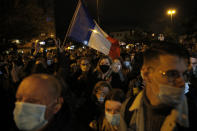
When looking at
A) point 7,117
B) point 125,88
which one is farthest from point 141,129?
point 7,117

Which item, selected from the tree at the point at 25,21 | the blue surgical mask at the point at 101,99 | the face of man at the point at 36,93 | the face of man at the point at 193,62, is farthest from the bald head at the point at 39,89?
the tree at the point at 25,21

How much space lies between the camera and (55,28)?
41188 mm

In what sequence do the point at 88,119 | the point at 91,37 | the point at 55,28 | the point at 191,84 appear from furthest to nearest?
the point at 55,28 → the point at 91,37 → the point at 88,119 → the point at 191,84

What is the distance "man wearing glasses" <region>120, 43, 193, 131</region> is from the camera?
1.38 m

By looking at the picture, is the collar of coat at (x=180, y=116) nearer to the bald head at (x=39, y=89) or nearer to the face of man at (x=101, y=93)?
the bald head at (x=39, y=89)

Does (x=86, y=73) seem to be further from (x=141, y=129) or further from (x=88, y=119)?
(x=141, y=129)

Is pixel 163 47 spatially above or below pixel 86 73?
above

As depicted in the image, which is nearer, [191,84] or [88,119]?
[191,84]

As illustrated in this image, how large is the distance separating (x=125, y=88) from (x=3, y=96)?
314cm

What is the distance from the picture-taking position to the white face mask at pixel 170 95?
1.38m

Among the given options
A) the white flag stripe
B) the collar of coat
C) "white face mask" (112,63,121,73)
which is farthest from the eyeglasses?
the white flag stripe

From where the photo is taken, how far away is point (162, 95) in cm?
145

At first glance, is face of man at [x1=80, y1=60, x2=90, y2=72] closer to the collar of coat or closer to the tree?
the collar of coat

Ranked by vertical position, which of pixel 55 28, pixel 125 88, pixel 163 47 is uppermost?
pixel 55 28
